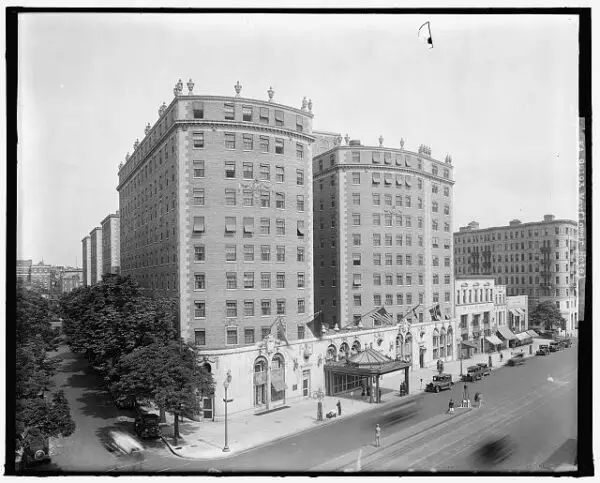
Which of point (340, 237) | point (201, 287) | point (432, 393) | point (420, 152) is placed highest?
point (420, 152)

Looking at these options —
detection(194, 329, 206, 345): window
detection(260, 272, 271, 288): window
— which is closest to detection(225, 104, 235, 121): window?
detection(260, 272, 271, 288): window

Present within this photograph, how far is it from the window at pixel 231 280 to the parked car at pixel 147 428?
9779 millimetres

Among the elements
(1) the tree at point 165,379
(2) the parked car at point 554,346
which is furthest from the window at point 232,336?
(2) the parked car at point 554,346

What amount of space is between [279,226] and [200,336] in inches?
379

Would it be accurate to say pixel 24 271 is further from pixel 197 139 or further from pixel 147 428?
pixel 197 139

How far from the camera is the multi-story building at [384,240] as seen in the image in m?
40.3

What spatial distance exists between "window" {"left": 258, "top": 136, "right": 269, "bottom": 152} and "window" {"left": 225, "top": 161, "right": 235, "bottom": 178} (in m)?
2.52

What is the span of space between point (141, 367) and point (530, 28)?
2931 centimetres

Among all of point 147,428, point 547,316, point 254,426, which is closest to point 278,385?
point 254,426

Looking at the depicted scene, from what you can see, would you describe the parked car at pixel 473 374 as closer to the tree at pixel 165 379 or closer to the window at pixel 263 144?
the tree at pixel 165 379

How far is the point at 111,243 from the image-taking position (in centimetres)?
3372

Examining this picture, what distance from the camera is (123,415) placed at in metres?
30.4

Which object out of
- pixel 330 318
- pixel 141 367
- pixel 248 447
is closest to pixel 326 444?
pixel 248 447

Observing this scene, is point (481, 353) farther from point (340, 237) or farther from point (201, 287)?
point (201, 287)
